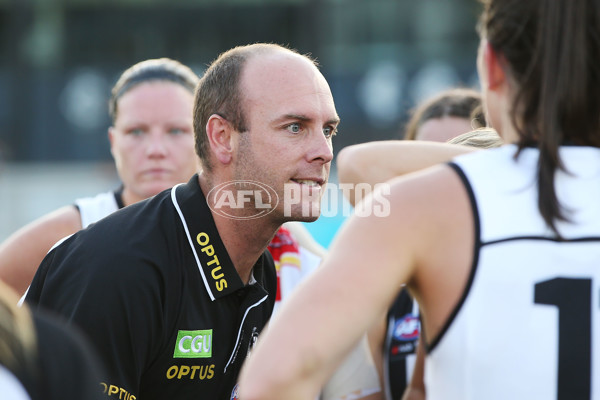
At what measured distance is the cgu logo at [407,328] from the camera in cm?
322

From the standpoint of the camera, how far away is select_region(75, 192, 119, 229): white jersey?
3.51 m

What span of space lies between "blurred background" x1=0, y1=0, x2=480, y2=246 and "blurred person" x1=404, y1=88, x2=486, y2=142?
974cm

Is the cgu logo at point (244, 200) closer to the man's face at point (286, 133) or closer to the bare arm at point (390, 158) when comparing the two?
the man's face at point (286, 133)

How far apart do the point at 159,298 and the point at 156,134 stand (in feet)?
5.95

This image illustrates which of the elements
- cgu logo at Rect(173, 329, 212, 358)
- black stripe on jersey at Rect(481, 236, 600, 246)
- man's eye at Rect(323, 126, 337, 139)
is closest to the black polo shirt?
cgu logo at Rect(173, 329, 212, 358)

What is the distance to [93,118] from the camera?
15.5 meters

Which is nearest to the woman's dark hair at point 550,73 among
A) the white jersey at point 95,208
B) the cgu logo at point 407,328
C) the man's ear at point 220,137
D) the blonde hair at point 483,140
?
the blonde hair at point 483,140

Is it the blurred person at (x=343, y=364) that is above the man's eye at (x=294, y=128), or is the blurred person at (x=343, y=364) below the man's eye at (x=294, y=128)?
below

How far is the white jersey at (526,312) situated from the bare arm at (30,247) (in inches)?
91.3

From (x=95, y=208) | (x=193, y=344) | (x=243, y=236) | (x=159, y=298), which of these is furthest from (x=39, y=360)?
(x=95, y=208)

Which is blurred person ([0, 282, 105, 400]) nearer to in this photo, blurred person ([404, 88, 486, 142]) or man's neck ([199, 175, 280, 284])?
man's neck ([199, 175, 280, 284])

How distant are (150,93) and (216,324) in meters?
1.88

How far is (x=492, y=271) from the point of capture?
142 centimetres

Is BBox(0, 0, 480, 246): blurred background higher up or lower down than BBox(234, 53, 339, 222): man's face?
higher up
